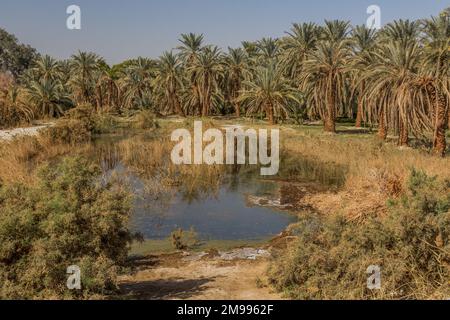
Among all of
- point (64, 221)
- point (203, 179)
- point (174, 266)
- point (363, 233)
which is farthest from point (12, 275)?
point (203, 179)

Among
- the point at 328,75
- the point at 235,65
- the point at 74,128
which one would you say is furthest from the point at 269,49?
the point at 74,128

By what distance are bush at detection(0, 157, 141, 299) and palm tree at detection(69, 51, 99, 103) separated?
42.9 meters

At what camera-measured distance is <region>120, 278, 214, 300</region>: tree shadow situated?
8602mm

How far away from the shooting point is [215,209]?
17719mm

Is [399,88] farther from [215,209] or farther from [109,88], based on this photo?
[109,88]

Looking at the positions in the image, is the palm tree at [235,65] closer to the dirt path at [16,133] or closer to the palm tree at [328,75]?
the palm tree at [328,75]

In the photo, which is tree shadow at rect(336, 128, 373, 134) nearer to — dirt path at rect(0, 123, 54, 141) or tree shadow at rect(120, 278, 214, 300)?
dirt path at rect(0, 123, 54, 141)

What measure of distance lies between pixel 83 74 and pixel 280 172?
3385 cm

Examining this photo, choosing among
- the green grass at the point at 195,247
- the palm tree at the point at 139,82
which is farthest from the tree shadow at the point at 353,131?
the green grass at the point at 195,247

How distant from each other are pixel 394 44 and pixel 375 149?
6.54 m

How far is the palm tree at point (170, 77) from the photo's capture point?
1886 inches

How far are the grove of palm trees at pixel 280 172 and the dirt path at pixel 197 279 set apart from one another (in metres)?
0.09

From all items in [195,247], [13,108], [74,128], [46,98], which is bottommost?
[195,247]

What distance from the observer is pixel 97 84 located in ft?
171
